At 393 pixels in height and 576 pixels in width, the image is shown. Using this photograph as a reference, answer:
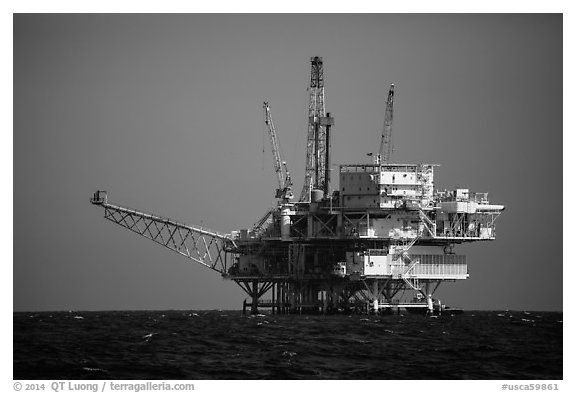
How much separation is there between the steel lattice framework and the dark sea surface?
2626 cm

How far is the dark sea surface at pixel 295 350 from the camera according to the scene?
80625mm

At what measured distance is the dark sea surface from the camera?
8062 centimetres

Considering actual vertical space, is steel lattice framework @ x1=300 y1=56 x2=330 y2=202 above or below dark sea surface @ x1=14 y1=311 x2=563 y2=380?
above

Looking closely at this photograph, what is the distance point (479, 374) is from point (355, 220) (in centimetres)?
5705

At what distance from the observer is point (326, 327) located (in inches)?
4636

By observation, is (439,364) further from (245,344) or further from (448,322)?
(448,322)

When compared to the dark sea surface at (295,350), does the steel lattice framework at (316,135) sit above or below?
above

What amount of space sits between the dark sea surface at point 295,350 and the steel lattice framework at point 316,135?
2626cm

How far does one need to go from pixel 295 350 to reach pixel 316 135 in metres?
62.1

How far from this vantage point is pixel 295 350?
3713 inches

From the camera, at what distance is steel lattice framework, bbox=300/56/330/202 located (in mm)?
152375

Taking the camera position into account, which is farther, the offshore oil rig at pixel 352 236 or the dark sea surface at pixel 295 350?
the offshore oil rig at pixel 352 236

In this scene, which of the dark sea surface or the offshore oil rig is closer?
the dark sea surface

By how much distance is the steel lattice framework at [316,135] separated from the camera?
152 m
